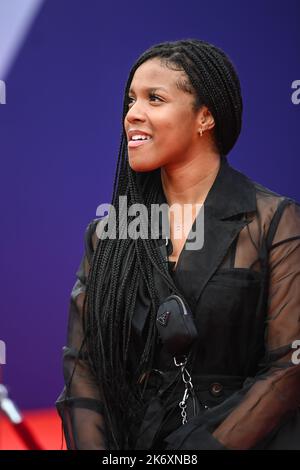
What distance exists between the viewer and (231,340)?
192cm

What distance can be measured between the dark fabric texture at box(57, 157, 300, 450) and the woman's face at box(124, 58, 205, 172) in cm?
17

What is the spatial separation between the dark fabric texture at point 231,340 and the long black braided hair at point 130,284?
27 millimetres

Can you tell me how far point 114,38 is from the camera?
2.98m

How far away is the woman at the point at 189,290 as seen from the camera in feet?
6.21

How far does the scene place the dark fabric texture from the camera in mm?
1824

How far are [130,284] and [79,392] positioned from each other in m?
0.31

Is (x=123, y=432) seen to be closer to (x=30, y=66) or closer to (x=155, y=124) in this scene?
(x=155, y=124)

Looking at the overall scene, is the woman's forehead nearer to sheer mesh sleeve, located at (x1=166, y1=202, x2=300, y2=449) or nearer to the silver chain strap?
sheer mesh sleeve, located at (x1=166, y1=202, x2=300, y2=449)

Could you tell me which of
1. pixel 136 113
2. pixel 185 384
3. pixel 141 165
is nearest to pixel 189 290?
pixel 185 384

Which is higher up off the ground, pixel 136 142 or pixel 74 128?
pixel 74 128

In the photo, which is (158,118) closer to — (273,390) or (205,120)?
(205,120)
